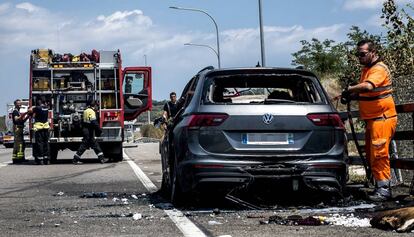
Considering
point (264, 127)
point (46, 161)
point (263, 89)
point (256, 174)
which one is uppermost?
point (263, 89)

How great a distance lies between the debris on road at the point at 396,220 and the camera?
6.06 metres

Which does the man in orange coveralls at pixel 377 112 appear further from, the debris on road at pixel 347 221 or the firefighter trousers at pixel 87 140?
the firefighter trousers at pixel 87 140

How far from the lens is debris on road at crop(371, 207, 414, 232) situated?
606 cm

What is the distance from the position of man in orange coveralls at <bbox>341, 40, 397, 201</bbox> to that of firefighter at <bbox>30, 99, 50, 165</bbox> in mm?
12784

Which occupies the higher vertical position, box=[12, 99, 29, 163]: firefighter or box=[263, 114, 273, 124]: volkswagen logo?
box=[263, 114, 273, 124]: volkswagen logo

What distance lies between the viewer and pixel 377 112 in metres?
8.51

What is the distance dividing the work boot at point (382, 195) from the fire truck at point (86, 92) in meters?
13.0

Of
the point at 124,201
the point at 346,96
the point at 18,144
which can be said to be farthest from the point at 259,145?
the point at 18,144

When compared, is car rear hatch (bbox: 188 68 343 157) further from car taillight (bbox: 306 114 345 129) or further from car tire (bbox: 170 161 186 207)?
car tire (bbox: 170 161 186 207)

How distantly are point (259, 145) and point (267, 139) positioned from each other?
0.38 ft

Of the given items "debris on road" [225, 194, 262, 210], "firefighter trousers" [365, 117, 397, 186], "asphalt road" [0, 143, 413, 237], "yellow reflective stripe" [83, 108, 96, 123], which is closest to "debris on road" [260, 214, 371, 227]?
"asphalt road" [0, 143, 413, 237]

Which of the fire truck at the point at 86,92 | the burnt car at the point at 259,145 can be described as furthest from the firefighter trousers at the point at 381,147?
the fire truck at the point at 86,92

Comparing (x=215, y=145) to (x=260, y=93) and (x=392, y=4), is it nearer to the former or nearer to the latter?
(x=260, y=93)

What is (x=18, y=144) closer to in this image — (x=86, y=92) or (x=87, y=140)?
(x=86, y=92)
